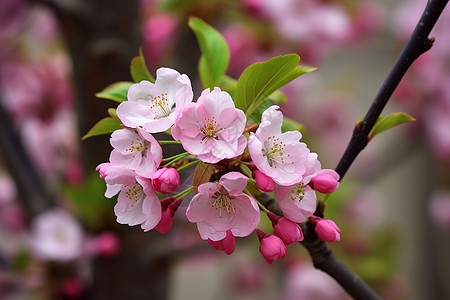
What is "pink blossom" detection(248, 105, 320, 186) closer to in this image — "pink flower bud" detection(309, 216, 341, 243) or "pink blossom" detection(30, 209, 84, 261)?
"pink flower bud" detection(309, 216, 341, 243)

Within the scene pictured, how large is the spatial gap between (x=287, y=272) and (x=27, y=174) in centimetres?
67

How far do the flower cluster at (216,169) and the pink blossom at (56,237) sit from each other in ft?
1.59

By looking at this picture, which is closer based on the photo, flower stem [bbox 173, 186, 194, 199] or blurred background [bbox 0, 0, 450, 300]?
flower stem [bbox 173, 186, 194, 199]

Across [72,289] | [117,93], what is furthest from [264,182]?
[72,289]

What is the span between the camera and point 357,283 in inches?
10.4

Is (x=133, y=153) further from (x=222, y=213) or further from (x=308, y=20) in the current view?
(x=308, y=20)

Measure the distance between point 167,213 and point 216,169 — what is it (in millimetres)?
35

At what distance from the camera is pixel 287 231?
229 millimetres

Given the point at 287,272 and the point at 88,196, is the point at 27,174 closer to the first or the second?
the point at 88,196

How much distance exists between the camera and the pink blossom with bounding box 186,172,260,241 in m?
0.22

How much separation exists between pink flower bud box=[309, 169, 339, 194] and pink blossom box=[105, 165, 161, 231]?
82 mm

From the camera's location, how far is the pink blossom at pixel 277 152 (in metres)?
0.22

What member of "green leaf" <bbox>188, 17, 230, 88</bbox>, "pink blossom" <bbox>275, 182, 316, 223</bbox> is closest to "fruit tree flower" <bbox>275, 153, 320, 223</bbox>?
"pink blossom" <bbox>275, 182, 316, 223</bbox>

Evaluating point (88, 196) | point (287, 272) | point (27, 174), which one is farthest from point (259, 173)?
point (287, 272)
